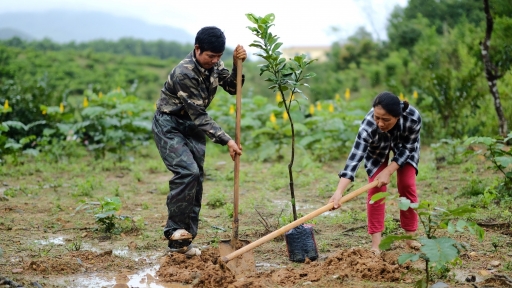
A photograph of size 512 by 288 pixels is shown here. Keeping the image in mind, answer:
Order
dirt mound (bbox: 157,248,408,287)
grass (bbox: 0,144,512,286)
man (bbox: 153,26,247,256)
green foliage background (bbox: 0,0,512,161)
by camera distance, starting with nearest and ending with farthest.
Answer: dirt mound (bbox: 157,248,408,287) → man (bbox: 153,26,247,256) → grass (bbox: 0,144,512,286) → green foliage background (bbox: 0,0,512,161)

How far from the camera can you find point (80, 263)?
4.51 meters

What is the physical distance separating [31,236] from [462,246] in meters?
3.77

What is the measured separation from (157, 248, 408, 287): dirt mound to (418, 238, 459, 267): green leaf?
0.67m

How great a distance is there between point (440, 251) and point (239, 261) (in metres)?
1.71

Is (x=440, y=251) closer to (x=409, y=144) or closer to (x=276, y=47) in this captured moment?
(x=409, y=144)

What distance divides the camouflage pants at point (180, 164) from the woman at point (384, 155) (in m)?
1.16

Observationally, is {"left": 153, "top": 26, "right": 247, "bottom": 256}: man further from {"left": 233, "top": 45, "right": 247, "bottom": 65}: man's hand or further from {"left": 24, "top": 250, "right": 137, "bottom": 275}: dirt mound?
{"left": 24, "top": 250, "right": 137, "bottom": 275}: dirt mound

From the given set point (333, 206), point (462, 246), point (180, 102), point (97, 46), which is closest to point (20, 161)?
point (180, 102)

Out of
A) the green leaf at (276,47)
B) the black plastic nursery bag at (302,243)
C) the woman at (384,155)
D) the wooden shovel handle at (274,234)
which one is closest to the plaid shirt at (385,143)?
the woman at (384,155)

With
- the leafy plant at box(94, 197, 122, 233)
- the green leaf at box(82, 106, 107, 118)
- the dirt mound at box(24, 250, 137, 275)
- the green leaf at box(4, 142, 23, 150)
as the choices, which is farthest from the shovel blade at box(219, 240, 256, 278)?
the green leaf at box(82, 106, 107, 118)

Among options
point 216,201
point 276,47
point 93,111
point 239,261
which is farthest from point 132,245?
point 93,111

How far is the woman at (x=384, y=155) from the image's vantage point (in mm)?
4355

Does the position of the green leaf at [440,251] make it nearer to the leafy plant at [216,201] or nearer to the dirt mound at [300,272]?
the dirt mound at [300,272]

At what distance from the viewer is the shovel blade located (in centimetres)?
443
